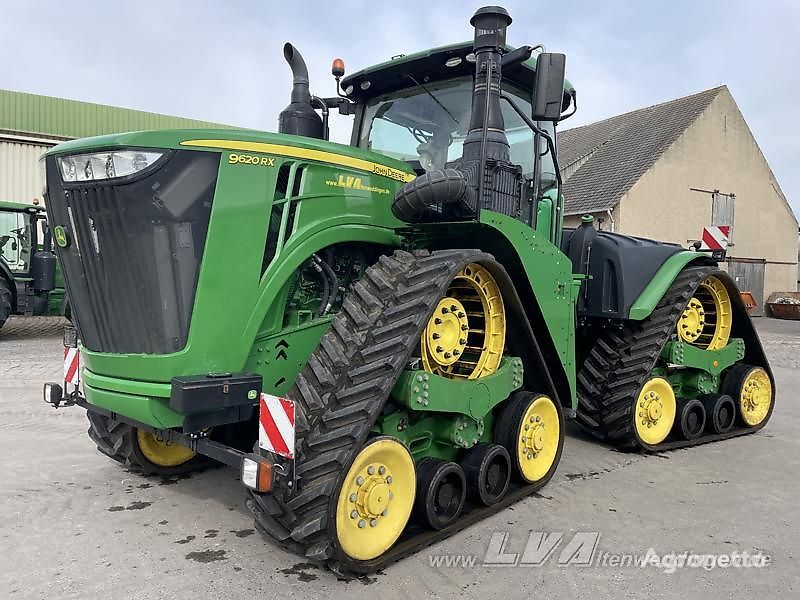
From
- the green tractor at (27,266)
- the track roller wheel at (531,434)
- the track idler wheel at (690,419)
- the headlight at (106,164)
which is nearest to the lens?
the headlight at (106,164)

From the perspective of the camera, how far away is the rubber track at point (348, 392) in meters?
2.89

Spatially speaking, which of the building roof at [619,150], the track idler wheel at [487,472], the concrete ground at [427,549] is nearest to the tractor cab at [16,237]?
the concrete ground at [427,549]

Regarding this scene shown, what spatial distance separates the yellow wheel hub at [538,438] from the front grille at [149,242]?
228 cm

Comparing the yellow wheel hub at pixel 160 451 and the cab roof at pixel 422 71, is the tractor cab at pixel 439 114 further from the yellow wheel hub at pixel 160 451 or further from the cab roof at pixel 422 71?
the yellow wheel hub at pixel 160 451

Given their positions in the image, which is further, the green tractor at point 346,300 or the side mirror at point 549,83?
the side mirror at point 549,83

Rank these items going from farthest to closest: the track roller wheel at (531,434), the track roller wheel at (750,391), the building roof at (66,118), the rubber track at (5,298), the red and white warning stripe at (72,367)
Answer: the building roof at (66,118) → the rubber track at (5,298) → the track roller wheel at (750,391) → the track roller wheel at (531,434) → the red and white warning stripe at (72,367)

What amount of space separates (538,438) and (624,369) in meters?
1.55

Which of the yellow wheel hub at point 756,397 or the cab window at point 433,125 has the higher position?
the cab window at point 433,125

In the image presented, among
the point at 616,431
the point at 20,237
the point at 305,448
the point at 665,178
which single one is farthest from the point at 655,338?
the point at 665,178

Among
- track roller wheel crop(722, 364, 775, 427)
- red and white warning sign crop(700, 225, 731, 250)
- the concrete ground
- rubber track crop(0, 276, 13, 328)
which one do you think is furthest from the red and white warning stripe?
rubber track crop(0, 276, 13, 328)

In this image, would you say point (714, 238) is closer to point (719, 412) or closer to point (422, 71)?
point (719, 412)

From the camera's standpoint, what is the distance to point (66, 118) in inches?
863

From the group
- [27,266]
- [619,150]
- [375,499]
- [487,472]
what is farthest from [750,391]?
[619,150]

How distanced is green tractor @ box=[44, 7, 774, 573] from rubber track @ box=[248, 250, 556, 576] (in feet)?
0.03
